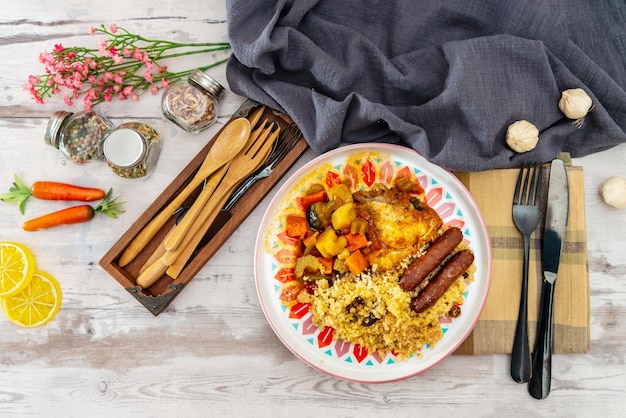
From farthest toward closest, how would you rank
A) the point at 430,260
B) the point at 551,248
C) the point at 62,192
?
the point at 62,192
the point at 551,248
the point at 430,260

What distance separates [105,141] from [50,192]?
A: 1.31ft

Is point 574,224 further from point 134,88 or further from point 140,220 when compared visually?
point 134,88

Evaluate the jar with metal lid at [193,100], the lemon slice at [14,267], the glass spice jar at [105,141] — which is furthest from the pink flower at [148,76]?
the lemon slice at [14,267]

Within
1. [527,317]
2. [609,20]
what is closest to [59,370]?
[527,317]

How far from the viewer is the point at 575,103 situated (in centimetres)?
213

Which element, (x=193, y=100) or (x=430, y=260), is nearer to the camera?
(x=430, y=260)

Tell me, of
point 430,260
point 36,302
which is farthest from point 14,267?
point 430,260

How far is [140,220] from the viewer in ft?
7.30

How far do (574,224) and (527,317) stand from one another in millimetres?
475

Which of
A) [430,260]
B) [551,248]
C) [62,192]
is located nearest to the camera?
[430,260]

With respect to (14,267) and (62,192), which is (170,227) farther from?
(14,267)

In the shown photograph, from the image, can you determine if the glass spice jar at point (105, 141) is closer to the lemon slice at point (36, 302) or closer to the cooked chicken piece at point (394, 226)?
the lemon slice at point (36, 302)

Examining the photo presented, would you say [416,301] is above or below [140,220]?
below

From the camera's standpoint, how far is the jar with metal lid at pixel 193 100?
2211 millimetres
